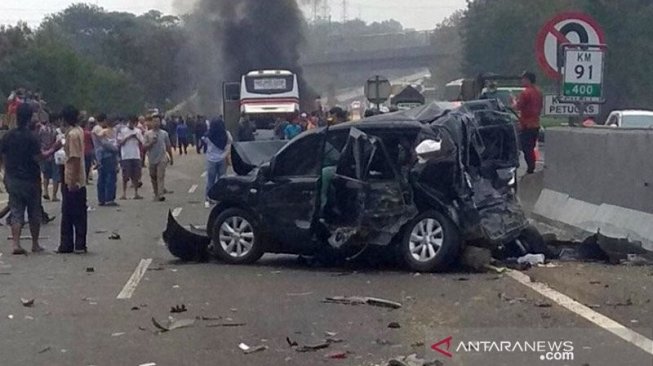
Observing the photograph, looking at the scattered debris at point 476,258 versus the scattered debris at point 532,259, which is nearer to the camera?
the scattered debris at point 476,258

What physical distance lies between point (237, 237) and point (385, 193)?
1871 mm

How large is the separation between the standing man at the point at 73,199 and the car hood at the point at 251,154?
2064 mm

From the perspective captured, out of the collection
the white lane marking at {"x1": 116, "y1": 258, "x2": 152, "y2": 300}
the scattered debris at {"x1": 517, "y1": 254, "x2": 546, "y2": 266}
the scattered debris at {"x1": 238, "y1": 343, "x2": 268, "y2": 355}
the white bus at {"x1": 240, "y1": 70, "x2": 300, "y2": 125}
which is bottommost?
the white bus at {"x1": 240, "y1": 70, "x2": 300, "y2": 125}

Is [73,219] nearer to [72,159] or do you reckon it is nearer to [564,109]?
[72,159]

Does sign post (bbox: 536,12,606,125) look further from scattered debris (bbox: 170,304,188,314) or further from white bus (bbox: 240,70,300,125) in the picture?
white bus (bbox: 240,70,300,125)

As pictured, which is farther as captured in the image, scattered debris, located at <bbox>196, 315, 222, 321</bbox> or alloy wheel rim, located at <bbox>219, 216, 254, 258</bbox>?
alloy wheel rim, located at <bbox>219, 216, 254, 258</bbox>

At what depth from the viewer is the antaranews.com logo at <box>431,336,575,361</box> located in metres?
9.16

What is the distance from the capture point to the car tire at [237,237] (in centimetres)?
1501

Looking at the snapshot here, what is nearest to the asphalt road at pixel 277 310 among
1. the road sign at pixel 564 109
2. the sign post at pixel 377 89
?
the road sign at pixel 564 109

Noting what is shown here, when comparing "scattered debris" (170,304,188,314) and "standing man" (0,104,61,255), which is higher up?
"standing man" (0,104,61,255)

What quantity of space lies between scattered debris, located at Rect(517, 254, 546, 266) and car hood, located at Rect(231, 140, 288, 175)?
10.7 feet

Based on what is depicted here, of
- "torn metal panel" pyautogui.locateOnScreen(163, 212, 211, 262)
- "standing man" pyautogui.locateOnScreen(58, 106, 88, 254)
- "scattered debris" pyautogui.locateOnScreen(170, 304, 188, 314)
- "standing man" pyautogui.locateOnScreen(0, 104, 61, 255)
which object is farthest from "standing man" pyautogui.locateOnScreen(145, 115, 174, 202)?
"scattered debris" pyautogui.locateOnScreen(170, 304, 188, 314)

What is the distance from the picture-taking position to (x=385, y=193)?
46.8ft

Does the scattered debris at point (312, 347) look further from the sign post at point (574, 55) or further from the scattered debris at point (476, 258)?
the sign post at point (574, 55)
